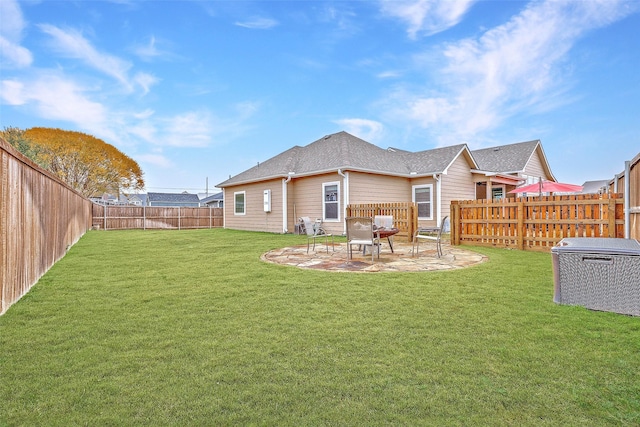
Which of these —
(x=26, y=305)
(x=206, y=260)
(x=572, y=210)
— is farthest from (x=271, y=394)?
(x=572, y=210)

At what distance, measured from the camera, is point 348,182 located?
13.6 metres

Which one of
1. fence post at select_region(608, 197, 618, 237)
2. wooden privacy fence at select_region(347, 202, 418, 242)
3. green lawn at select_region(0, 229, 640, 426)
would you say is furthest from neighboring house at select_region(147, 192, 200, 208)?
fence post at select_region(608, 197, 618, 237)

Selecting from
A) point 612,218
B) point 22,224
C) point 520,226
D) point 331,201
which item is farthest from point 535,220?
point 22,224

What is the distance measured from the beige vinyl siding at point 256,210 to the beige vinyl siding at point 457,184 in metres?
7.87

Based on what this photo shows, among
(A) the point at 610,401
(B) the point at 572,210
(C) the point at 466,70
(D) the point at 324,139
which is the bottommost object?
(A) the point at 610,401

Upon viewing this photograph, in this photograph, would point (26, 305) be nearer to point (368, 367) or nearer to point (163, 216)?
point (368, 367)

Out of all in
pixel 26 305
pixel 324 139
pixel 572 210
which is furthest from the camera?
pixel 324 139

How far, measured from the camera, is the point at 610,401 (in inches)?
77.5

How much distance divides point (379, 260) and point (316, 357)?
4887 mm

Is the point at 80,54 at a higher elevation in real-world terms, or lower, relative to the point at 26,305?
higher

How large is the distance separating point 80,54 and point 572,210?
18.4 m

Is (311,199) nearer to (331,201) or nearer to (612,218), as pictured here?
(331,201)

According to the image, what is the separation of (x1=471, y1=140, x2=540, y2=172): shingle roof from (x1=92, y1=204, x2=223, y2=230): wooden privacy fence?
19.4 metres

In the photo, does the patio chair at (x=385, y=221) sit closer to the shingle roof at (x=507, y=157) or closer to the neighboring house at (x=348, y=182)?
the neighboring house at (x=348, y=182)
